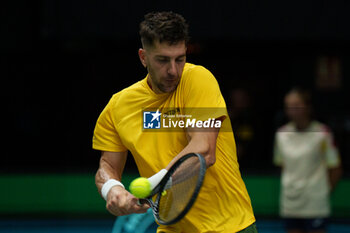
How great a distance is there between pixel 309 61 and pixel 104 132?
24.1 feet

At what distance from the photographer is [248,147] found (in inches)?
395

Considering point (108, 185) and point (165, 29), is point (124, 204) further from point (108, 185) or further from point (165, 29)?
point (165, 29)

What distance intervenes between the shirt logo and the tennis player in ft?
0.10

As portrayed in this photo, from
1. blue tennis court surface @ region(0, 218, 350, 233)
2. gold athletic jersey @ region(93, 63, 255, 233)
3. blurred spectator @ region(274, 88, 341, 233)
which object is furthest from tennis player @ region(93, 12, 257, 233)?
blue tennis court surface @ region(0, 218, 350, 233)

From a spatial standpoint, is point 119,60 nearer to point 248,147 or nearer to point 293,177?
point 248,147

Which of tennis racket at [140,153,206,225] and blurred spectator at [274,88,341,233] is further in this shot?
blurred spectator at [274,88,341,233]

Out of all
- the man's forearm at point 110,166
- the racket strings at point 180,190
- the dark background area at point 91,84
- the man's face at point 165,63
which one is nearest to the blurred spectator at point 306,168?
the man's forearm at point 110,166

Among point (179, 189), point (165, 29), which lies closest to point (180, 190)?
point (179, 189)

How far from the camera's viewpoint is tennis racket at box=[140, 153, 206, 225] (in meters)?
2.70

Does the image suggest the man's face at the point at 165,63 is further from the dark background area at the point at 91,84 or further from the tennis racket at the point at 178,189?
the dark background area at the point at 91,84

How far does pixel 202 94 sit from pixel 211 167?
1.14 feet

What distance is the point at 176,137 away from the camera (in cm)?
309

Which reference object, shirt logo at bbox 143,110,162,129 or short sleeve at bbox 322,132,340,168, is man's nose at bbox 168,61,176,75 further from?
short sleeve at bbox 322,132,340,168

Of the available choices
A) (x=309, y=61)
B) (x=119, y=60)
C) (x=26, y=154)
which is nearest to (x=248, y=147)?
(x=309, y=61)
